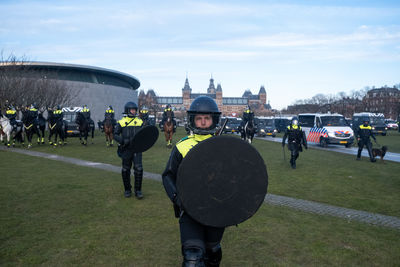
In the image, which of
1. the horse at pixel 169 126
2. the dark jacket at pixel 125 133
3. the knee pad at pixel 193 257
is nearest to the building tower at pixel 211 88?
the horse at pixel 169 126

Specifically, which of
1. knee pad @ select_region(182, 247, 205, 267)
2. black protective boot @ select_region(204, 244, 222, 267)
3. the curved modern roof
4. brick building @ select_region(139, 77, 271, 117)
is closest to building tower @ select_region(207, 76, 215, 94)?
brick building @ select_region(139, 77, 271, 117)

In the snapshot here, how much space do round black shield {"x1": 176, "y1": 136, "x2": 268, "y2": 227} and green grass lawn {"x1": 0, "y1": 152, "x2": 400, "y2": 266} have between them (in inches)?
62.4

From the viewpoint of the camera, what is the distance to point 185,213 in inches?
107

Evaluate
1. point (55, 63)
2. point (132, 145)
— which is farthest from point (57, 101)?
point (132, 145)

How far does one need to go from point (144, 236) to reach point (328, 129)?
1684cm

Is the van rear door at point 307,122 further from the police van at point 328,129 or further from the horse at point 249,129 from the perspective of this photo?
the horse at point 249,129

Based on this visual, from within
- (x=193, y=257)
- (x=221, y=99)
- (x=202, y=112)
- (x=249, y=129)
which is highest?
(x=221, y=99)

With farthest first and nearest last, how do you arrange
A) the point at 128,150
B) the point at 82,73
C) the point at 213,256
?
the point at 82,73, the point at 128,150, the point at 213,256

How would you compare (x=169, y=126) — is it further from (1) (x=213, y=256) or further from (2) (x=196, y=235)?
(2) (x=196, y=235)

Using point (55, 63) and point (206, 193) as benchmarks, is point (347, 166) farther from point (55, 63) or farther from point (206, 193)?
point (55, 63)

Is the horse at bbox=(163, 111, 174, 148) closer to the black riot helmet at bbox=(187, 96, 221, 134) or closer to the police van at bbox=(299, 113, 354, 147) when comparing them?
the police van at bbox=(299, 113, 354, 147)

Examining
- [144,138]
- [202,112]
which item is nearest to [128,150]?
[144,138]

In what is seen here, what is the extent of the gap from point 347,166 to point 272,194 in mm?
5852

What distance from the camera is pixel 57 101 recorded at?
32469 millimetres
